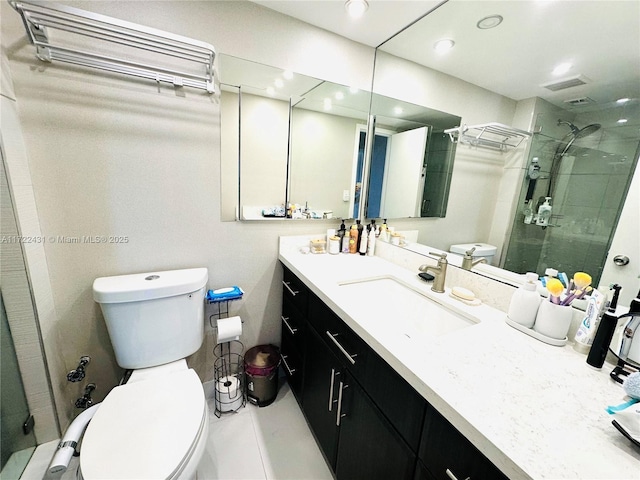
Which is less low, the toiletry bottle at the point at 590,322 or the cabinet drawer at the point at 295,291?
the toiletry bottle at the point at 590,322

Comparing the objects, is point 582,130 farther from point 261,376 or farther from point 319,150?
point 261,376

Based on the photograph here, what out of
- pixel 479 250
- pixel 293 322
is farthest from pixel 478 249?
pixel 293 322

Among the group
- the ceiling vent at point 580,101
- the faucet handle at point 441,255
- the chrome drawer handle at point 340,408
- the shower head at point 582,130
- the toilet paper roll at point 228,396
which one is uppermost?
the ceiling vent at point 580,101

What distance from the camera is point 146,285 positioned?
1197mm

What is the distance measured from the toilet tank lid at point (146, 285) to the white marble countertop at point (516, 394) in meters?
0.75

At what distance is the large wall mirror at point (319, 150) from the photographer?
144 centimetres

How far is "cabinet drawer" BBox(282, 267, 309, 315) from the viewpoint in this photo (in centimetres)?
139

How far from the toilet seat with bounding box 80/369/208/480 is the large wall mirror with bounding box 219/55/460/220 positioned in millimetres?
880

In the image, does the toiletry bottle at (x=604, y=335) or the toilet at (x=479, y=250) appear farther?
the toilet at (x=479, y=250)

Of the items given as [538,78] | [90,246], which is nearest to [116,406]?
[90,246]

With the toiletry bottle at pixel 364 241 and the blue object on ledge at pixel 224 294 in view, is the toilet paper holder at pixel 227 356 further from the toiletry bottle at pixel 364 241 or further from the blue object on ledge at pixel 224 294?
the toiletry bottle at pixel 364 241

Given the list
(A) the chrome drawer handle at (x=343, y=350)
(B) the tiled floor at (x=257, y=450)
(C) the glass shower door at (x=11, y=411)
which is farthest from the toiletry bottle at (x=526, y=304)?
(C) the glass shower door at (x=11, y=411)

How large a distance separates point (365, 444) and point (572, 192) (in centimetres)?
111

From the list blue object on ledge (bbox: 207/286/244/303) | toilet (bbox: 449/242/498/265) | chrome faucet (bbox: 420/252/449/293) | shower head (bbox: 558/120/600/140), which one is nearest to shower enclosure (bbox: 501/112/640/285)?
shower head (bbox: 558/120/600/140)
